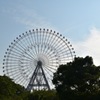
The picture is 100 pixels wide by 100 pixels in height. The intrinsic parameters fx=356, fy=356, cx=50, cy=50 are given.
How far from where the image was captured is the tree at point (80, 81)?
37469 millimetres

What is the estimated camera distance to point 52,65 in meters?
61.0

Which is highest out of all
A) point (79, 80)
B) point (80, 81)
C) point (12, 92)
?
point (12, 92)

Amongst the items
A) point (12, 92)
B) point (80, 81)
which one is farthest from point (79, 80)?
point (12, 92)

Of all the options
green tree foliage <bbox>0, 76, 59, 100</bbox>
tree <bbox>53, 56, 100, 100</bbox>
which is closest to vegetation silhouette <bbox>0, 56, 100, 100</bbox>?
tree <bbox>53, 56, 100, 100</bbox>

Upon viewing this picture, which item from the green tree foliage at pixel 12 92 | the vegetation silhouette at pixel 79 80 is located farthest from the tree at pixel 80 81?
the green tree foliage at pixel 12 92

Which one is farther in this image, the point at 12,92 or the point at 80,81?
the point at 12,92

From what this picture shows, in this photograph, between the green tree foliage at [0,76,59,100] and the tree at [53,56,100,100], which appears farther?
the green tree foliage at [0,76,59,100]

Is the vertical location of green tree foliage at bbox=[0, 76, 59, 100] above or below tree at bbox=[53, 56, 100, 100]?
above

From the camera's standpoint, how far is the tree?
37469mm

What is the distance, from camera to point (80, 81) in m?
37.9

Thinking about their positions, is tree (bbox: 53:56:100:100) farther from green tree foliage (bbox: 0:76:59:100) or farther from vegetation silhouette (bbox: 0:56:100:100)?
green tree foliage (bbox: 0:76:59:100)

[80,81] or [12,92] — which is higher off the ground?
[12,92]

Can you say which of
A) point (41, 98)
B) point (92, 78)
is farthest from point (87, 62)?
point (41, 98)

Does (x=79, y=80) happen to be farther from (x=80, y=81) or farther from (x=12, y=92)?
(x=12, y=92)
